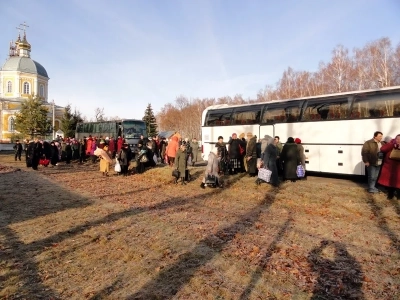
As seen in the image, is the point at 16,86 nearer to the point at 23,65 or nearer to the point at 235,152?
the point at 23,65

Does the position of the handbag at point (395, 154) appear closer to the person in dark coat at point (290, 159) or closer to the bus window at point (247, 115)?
the person in dark coat at point (290, 159)

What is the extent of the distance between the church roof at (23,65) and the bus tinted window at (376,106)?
74183 millimetres

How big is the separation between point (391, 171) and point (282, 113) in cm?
709

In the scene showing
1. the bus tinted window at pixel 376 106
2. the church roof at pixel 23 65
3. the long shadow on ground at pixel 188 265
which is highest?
the church roof at pixel 23 65

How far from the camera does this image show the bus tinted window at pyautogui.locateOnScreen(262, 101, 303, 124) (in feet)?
50.1

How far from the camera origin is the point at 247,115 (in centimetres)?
1759

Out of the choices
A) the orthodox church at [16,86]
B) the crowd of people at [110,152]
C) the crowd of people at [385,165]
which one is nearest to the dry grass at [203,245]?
the crowd of people at [385,165]

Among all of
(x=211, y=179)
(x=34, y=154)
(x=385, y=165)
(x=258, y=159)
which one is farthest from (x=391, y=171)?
(x=34, y=154)

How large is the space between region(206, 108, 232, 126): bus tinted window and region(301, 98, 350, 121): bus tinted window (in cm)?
495

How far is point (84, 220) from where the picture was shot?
26.9 ft

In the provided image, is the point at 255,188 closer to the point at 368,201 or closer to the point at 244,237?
the point at 368,201

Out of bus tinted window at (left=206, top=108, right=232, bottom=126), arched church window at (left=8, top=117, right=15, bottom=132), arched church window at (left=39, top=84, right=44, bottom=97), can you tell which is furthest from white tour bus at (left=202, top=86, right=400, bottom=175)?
arched church window at (left=39, top=84, right=44, bottom=97)

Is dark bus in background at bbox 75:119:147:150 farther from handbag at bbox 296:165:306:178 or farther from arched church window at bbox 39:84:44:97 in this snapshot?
arched church window at bbox 39:84:44:97

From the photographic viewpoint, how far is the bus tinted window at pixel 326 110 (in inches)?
534
